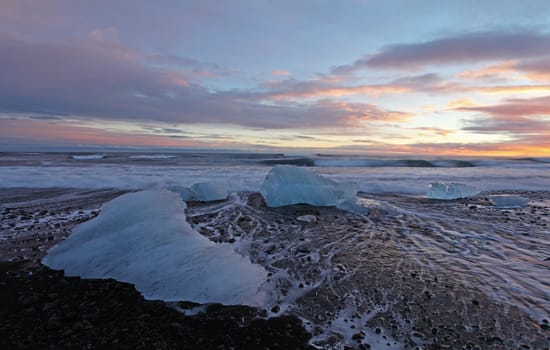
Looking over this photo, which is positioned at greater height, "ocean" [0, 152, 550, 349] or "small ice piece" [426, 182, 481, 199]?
"small ice piece" [426, 182, 481, 199]

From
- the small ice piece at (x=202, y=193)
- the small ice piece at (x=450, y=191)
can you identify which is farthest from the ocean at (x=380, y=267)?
the small ice piece at (x=450, y=191)

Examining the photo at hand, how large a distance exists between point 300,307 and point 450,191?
320 inches

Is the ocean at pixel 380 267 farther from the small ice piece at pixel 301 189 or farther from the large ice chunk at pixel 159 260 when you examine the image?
the small ice piece at pixel 301 189

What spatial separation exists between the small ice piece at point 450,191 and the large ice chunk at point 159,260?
25.8 feet

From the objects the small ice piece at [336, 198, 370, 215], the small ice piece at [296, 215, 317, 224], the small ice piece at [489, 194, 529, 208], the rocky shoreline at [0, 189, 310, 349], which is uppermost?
the small ice piece at [489, 194, 529, 208]

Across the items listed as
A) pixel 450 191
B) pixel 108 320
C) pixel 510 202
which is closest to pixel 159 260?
pixel 108 320

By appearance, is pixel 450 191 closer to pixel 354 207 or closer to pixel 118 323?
pixel 354 207

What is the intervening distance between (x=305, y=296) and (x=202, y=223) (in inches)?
136

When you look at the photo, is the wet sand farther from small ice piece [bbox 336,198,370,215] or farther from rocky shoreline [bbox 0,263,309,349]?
small ice piece [bbox 336,198,370,215]

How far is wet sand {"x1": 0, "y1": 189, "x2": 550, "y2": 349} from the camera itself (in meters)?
2.32

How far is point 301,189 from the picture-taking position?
7953 millimetres

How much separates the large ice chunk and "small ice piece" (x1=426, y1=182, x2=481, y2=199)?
7.86m

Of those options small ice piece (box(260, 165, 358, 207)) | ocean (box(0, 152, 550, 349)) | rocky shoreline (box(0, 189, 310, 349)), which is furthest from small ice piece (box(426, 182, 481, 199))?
rocky shoreline (box(0, 189, 310, 349))

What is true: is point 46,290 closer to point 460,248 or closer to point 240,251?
point 240,251
